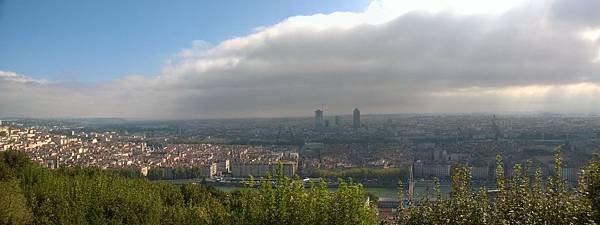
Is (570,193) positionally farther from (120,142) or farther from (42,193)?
(120,142)

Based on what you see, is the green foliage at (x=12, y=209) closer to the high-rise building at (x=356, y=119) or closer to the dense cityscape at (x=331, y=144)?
the dense cityscape at (x=331, y=144)

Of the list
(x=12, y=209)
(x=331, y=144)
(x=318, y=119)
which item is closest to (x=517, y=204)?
(x=12, y=209)

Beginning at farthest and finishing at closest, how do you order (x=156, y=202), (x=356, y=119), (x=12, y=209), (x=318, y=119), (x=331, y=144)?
(x=318, y=119)
(x=356, y=119)
(x=331, y=144)
(x=156, y=202)
(x=12, y=209)

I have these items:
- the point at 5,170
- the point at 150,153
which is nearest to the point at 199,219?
the point at 5,170

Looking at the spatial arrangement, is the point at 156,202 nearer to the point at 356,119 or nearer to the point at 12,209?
the point at 12,209

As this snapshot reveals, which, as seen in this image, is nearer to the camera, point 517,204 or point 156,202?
point 517,204

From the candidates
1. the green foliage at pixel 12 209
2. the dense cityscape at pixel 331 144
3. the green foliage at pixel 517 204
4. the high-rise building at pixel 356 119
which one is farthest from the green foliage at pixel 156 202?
the high-rise building at pixel 356 119

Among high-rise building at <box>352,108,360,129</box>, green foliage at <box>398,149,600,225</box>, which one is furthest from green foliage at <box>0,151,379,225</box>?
high-rise building at <box>352,108,360,129</box>

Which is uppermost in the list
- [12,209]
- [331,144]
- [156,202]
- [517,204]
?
[517,204]
